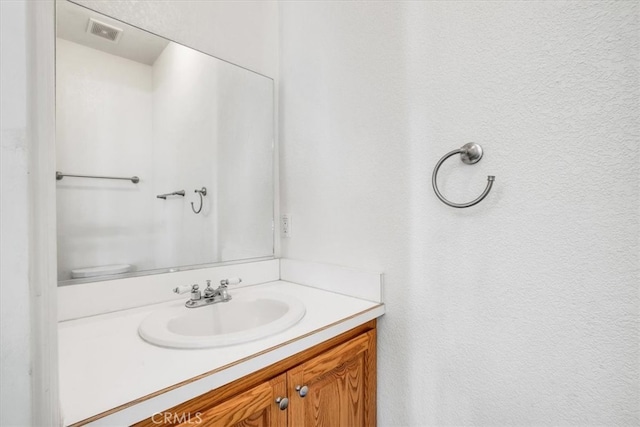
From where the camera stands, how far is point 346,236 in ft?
3.84

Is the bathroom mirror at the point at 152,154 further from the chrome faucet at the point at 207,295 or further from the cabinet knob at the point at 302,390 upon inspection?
the cabinet knob at the point at 302,390

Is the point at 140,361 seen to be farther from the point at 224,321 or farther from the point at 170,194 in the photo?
the point at 170,194

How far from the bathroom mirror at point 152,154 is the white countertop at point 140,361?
24cm

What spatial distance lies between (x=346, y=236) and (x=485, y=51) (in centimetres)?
72

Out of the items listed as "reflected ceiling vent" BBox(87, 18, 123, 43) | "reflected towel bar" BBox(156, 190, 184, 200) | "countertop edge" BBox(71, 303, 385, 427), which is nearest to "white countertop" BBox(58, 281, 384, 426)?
"countertop edge" BBox(71, 303, 385, 427)

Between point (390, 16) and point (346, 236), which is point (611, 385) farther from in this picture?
point (390, 16)

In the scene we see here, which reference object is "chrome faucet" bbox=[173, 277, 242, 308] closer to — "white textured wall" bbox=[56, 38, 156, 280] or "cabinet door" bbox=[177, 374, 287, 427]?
"white textured wall" bbox=[56, 38, 156, 280]

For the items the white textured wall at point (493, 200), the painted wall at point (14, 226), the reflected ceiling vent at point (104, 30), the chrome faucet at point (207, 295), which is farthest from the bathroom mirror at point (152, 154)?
the painted wall at point (14, 226)

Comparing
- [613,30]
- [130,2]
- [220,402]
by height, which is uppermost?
[130,2]

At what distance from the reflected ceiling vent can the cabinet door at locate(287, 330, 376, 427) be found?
1165 millimetres

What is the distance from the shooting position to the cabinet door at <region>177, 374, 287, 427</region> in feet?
2.00

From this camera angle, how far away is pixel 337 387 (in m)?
0.91

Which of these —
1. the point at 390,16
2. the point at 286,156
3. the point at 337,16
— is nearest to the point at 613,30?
the point at 390,16

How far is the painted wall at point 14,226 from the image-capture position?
0.29 m
